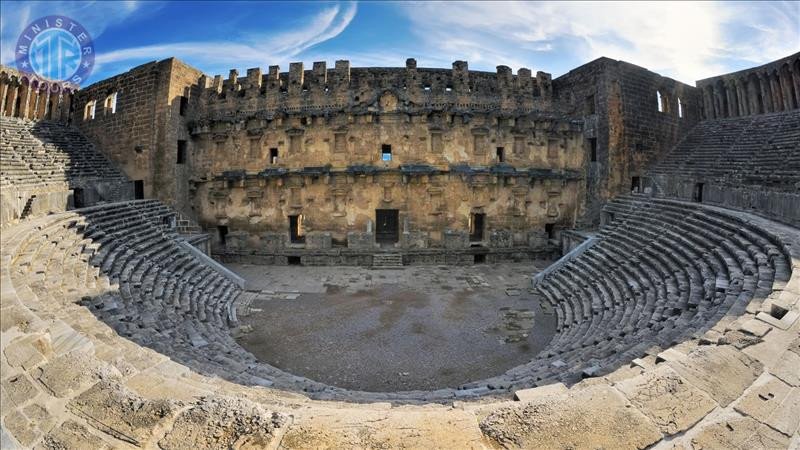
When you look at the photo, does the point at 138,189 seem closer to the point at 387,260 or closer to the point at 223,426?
the point at 387,260

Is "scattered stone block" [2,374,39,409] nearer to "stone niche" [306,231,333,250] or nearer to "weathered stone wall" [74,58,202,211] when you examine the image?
"stone niche" [306,231,333,250]

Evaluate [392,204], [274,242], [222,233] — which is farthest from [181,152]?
[392,204]

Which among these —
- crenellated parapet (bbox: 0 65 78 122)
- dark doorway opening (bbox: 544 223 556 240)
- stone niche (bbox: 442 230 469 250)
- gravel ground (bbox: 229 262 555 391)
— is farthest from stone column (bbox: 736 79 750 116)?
crenellated parapet (bbox: 0 65 78 122)

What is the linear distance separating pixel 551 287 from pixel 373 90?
37.6 feet

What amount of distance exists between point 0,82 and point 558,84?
2702 cm

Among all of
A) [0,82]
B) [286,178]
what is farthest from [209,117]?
[0,82]

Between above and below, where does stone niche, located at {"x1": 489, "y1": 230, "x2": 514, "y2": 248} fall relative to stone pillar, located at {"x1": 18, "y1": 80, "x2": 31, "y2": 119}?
below

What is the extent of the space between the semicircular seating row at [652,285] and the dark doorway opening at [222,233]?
14604 millimetres

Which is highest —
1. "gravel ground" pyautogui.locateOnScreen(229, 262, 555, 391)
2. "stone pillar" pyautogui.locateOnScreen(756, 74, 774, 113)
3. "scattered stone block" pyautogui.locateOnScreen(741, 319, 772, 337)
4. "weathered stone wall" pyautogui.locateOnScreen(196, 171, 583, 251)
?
"stone pillar" pyautogui.locateOnScreen(756, 74, 774, 113)

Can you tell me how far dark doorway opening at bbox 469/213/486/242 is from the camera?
1852 cm

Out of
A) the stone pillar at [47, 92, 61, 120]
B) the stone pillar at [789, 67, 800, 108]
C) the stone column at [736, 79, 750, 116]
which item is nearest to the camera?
the stone pillar at [789, 67, 800, 108]

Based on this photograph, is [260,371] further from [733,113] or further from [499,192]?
[733,113]

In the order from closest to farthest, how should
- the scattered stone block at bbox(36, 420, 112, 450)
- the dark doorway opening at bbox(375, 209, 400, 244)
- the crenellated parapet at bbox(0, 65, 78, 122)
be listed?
the scattered stone block at bbox(36, 420, 112, 450) < the crenellated parapet at bbox(0, 65, 78, 122) < the dark doorway opening at bbox(375, 209, 400, 244)

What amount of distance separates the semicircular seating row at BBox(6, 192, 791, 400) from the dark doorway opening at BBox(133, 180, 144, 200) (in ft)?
15.5
